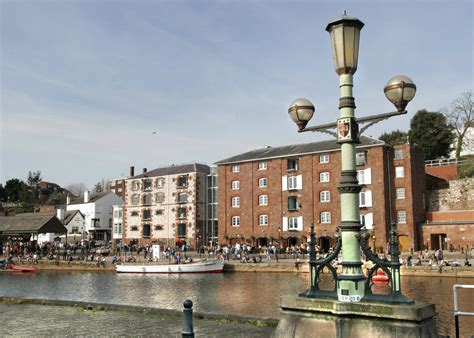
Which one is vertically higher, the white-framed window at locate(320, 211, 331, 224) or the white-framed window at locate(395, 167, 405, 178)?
the white-framed window at locate(395, 167, 405, 178)

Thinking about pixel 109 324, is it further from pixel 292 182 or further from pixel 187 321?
pixel 292 182

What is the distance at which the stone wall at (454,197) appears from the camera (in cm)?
5416

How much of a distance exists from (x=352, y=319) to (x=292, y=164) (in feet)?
174

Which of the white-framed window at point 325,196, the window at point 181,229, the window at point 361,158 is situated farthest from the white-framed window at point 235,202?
the window at point 361,158

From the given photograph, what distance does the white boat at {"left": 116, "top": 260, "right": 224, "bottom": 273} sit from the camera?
45.3 meters

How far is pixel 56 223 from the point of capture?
61.6 m

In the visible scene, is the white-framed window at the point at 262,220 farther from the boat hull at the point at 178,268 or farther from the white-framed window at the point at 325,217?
the boat hull at the point at 178,268

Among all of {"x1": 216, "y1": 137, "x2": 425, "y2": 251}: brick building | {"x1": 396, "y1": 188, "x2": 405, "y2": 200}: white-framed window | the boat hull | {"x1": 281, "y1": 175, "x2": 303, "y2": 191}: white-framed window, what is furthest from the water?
{"x1": 281, "y1": 175, "x2": 303, "y2": 191}: white-framed window

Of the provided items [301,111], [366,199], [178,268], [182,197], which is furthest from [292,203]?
[301,111]

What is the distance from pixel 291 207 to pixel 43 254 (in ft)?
109

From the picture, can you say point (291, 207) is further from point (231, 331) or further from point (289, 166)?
point (231, 331)

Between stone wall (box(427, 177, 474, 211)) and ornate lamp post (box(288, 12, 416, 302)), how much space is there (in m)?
51.6

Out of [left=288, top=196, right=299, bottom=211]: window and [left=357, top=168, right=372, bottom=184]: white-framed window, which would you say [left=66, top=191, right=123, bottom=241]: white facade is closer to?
[left=288, top=196, right=299, bottom=211]: window

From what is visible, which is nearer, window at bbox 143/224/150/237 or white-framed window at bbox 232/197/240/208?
white-framed window at bbox 232/197/240/208
